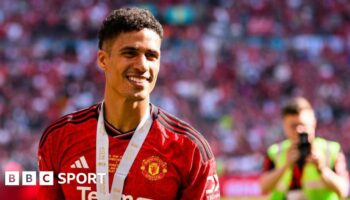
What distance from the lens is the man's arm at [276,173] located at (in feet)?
19.9

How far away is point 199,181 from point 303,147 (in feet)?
7.44

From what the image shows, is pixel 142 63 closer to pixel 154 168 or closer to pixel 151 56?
pixel 151 56

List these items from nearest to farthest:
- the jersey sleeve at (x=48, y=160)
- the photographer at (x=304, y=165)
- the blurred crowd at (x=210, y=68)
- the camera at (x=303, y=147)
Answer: the jersey sleeve at (x=48, y=160)
the camera at (x=303, y=147)
the photographer at (x=304, y=165)
the blurred crowd at (x=210, y=68)

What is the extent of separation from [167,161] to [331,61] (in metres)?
22.4

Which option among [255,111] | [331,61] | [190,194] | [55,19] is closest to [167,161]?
[190,194]

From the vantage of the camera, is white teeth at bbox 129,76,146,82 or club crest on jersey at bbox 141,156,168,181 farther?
club crest on jersey at bbox 141,156,168,181

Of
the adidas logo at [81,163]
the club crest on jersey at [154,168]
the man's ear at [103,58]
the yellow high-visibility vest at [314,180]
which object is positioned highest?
the yellow high-visibility vest at [314,180]

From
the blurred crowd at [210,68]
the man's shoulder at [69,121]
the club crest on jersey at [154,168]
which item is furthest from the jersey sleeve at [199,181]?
the blurred crowd at [210,68]

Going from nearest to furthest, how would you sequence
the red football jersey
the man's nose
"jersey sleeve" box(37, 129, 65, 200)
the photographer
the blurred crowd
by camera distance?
the man's nose, the red football jersey, "jersey sleeve" box(37, 129, 65, 200), the photographer, the blurred crowd

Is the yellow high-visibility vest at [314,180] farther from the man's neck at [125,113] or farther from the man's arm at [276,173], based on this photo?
the man's neck at [125,113]

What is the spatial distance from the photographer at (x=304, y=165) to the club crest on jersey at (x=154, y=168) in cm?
223

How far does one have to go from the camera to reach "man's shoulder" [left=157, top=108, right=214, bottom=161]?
12.5ft

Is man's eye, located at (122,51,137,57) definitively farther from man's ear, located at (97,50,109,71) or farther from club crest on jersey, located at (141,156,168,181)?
club crest on jersey, located at (141,156,168,181)

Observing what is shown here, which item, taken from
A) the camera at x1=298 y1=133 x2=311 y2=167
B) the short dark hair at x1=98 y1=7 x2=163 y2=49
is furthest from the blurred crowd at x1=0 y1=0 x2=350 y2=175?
the short dark hair at x1=98 y1=7 x2=163 y2=49
